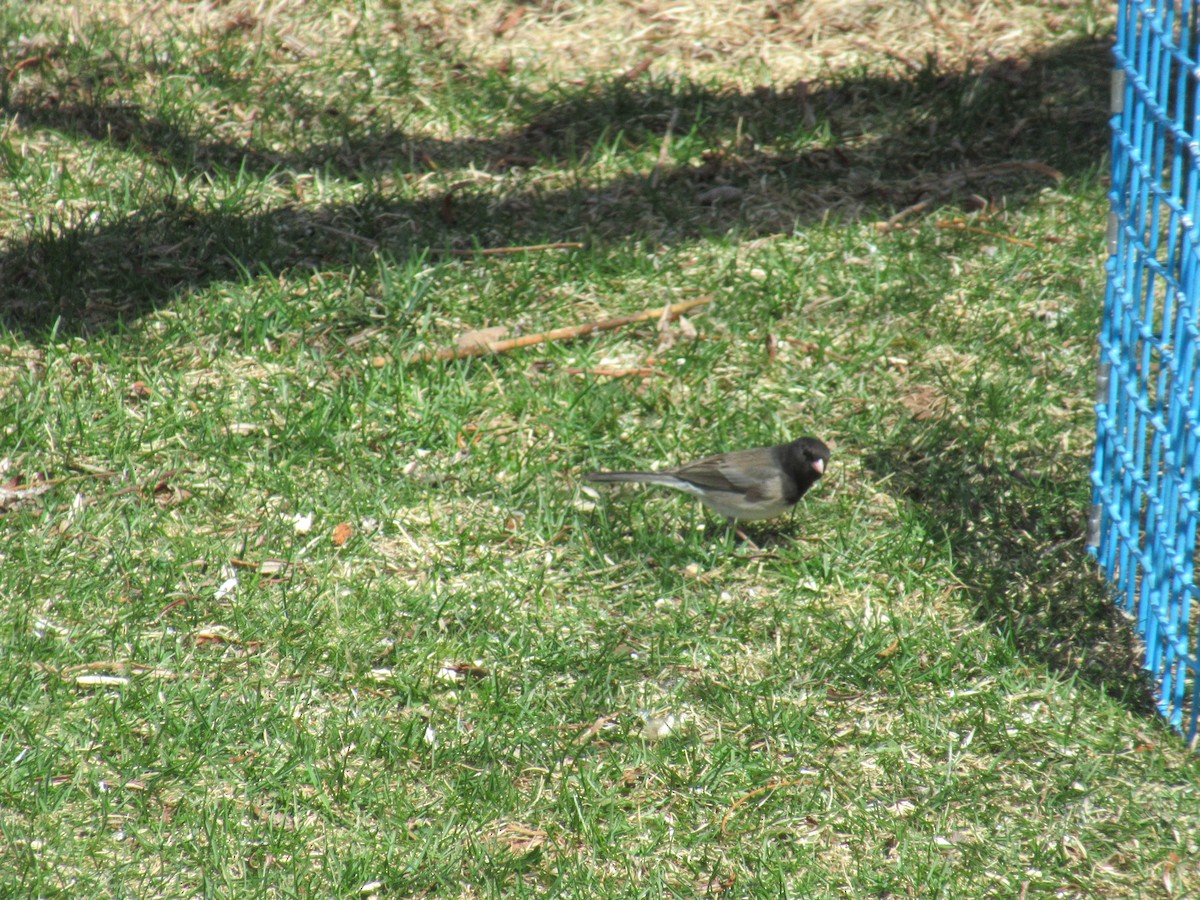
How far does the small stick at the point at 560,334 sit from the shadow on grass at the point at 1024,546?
123 centimetres

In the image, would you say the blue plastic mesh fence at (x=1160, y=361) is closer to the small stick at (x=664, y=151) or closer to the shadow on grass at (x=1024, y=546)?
the shadow on grass at (x=1024, y=546)

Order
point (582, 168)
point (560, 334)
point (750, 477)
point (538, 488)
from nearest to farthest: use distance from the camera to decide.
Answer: point (750, 477) → point (538, 488) → point (560, 334) → point (582, 168)

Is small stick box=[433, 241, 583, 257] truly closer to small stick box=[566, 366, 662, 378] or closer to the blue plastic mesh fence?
small stick box=[566, 366, 662, 378]

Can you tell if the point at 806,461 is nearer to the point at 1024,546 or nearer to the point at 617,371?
the point at 1024,546

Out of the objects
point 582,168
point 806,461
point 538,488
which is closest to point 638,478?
point 538,488

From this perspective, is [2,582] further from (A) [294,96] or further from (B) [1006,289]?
(B) [1006,289]

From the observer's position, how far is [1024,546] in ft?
15.8

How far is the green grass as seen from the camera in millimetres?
3770

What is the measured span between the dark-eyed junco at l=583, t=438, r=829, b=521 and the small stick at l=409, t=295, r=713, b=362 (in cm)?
104

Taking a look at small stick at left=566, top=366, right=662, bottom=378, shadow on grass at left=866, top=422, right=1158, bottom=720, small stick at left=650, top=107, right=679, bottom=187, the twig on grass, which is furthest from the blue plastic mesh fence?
small stick at left=650, top=107, right=679, bottom=187

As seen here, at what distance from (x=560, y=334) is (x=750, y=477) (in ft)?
4.96

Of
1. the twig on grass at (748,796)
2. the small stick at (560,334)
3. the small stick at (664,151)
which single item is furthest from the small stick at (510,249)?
the twig on grass at (748,796)

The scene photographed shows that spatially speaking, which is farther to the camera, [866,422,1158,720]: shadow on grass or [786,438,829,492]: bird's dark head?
[786,438,829,492]: bird's dark head

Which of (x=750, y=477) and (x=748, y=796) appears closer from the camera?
(x=748, y=796)
